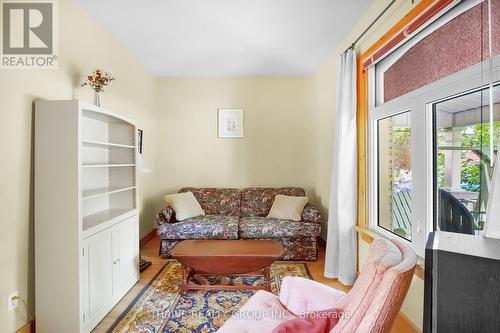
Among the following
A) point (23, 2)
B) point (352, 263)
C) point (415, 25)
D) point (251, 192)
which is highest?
point (23, 2)

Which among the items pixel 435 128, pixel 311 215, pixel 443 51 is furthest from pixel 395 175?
pixel 311 215

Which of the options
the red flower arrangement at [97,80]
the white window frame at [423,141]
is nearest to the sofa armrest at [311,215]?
the white window frame at [423,141]

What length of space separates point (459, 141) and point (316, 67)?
8.27 ft

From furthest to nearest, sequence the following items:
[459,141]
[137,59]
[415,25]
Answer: [137,59] < [415,25] < [459,141]

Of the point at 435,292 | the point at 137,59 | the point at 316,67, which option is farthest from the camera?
the point at 316,67

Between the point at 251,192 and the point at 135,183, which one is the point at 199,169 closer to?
the point at 251,192

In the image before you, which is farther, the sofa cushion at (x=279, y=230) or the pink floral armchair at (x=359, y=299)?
the sofa cushion at (x=279, y=230)

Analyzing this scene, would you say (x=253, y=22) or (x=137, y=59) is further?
(x=137, y=59)

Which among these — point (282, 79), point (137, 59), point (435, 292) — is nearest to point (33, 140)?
point (137, 59)

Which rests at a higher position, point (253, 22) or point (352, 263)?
point (253, 22)

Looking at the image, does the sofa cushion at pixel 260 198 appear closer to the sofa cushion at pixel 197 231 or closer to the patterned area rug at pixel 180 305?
the sofa cushion at pixel 197 231

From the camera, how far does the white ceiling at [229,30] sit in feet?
7.21

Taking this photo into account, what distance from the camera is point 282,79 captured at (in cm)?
402

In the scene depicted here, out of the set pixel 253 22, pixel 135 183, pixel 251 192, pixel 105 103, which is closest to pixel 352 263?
pixel 251 192
